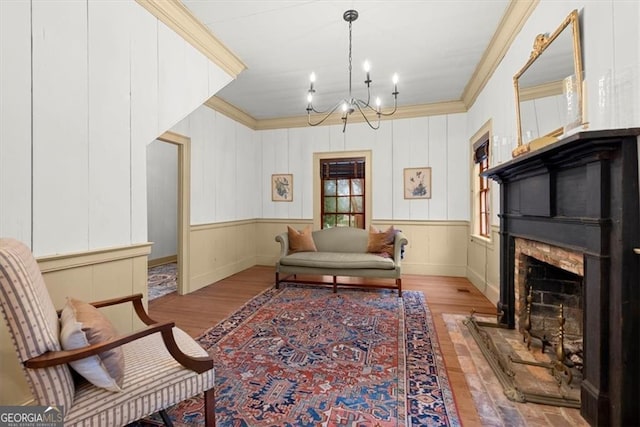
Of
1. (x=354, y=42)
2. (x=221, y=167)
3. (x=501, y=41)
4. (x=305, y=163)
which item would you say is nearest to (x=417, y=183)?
(x=305, y=163)

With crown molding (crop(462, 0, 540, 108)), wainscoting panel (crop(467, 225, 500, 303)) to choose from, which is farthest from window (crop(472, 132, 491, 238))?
crown molding (crop(462, 0, 540, 108))

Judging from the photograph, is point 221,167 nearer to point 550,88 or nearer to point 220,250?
point 220,250

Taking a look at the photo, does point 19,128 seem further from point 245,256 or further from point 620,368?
point 245,256

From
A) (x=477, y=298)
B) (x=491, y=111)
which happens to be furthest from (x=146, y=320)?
(x=491, y=111)

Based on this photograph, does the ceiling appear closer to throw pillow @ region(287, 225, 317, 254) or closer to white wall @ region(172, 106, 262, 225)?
white wall @ region(172, 106, 262, 225)

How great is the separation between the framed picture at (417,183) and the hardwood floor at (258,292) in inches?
56.5

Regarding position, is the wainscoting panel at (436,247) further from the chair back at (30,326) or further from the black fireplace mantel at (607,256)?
the chair back at (30,326)

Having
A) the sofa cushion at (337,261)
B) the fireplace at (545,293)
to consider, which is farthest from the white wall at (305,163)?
the fireplace at (545,293)

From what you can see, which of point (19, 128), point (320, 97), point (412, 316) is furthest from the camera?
point (320, 97)

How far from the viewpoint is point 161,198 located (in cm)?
635

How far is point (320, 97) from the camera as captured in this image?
182 inches

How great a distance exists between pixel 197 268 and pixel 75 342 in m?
3.24

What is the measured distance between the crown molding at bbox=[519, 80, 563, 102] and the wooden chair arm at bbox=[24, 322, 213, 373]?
2782 millimetres

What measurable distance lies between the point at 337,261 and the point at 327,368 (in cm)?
193
